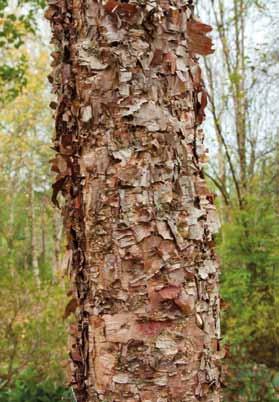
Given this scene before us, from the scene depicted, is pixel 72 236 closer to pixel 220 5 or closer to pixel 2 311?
pixel 2 311

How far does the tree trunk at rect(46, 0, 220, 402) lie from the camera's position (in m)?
1.27

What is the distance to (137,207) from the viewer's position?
128cm

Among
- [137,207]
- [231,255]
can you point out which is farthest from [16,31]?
[137,207]

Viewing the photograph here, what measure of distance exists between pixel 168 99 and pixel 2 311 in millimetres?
4734

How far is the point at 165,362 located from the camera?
127cm

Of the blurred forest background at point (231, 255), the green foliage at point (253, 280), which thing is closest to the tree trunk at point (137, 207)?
the blurred forest background at point (231, 255)

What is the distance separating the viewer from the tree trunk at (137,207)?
1.27m

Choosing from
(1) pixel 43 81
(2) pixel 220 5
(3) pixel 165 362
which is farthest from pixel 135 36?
(1) pixel 43 81

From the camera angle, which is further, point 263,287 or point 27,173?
point 27,173

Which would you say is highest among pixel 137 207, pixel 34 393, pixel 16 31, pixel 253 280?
pixel 16 31

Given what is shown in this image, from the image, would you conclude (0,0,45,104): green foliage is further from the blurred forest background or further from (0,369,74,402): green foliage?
(0,369,74,402): green foliage

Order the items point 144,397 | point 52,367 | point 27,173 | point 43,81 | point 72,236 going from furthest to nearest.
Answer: point 27,173, point 43,81, point 52,367, point 72,236, point 144,397

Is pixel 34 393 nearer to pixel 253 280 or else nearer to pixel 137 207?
pixel 137 207

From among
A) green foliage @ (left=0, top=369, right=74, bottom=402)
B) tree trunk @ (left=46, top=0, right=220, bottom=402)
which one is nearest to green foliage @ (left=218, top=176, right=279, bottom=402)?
green foliage @ (left=0, top=369, right=74, bottom=402)
